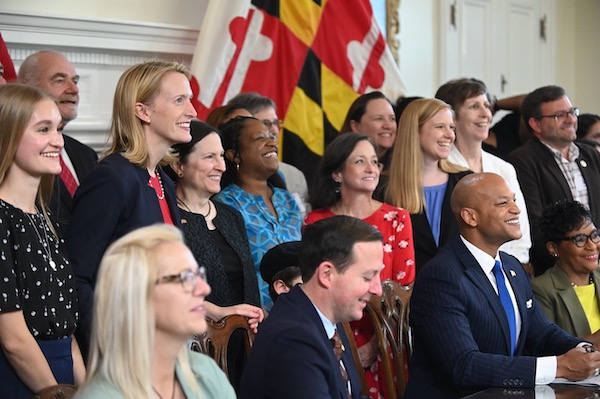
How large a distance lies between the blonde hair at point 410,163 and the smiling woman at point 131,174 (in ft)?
4.23

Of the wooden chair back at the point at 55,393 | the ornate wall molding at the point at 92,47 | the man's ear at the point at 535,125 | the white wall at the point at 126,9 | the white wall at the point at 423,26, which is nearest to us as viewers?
the wooden chair back at the point at 55,393

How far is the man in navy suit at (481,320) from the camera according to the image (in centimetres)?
300

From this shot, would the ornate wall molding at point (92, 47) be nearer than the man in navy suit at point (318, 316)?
No

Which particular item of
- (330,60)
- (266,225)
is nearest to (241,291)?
(266,225)

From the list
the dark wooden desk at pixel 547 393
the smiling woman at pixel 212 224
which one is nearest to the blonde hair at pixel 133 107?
the smiling woman at pixel 212 224

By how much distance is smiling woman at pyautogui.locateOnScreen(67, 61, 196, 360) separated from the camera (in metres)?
2.82

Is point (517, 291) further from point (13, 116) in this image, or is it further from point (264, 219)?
point (13, 116)

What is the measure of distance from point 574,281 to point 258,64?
2009 millimetres

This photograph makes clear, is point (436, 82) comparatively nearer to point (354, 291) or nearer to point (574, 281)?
point (574, 281)

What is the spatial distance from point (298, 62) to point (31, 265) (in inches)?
116

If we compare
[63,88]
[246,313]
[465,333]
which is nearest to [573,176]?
[465,333]

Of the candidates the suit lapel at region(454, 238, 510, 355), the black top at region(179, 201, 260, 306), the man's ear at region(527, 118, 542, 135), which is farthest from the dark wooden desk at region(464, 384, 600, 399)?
the man's ear at region(527, 118, 542, 135)

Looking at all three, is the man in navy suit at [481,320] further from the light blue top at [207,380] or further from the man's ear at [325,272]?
the light blue top at [207,380]

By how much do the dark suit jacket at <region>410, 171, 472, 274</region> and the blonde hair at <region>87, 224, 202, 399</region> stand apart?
228 centimetres
